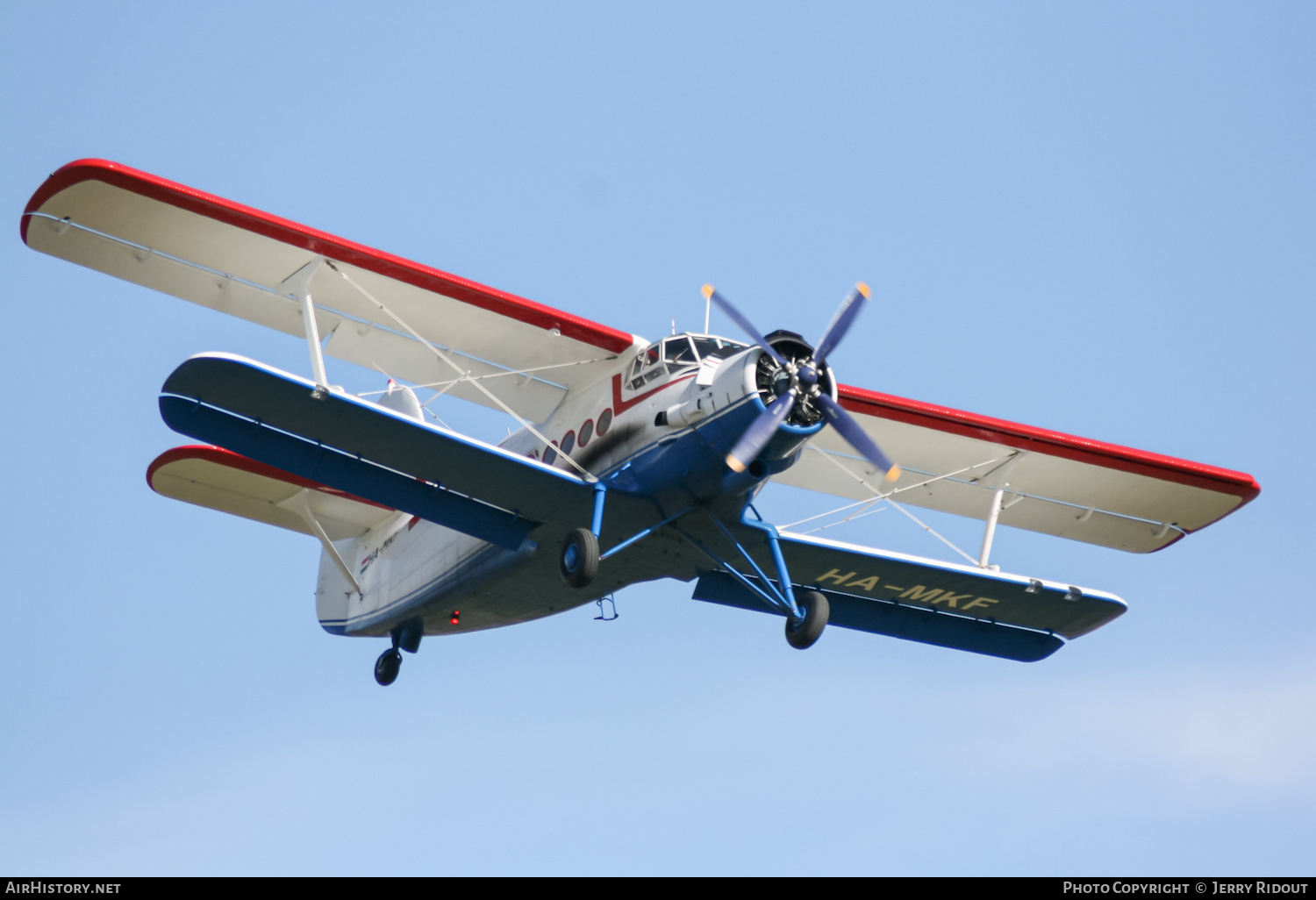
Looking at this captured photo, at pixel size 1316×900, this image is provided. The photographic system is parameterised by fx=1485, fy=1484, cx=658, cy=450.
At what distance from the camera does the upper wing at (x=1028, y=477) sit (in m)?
19.8

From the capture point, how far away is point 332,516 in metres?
21.6

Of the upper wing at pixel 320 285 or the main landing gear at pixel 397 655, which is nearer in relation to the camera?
the upper wing at pixel 320 285

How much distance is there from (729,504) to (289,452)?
191 inches

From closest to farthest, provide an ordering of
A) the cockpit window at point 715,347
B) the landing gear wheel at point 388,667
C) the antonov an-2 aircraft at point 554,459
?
the antonov an-2 aircraft at point 554,459, the cockpit window at point 715,347, the landing gear wheel at point 388,667

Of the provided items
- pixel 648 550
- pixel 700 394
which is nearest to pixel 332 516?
pixel 648 550

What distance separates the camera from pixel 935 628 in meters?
20.0

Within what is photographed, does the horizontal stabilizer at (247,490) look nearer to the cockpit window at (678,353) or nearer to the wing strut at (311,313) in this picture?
the wing strut at (311,313)

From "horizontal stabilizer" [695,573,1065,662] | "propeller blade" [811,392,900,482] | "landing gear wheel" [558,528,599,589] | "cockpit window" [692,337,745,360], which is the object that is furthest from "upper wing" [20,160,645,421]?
"horizontal stabilizer" [695,573,1065,662]

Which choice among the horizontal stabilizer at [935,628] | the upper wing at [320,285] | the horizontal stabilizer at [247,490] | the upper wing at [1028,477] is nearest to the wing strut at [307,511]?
the horizontal stabilizer at [247,490]

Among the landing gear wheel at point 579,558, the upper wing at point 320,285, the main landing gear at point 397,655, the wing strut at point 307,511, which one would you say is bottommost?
the landing gear wheel at point 579,558
